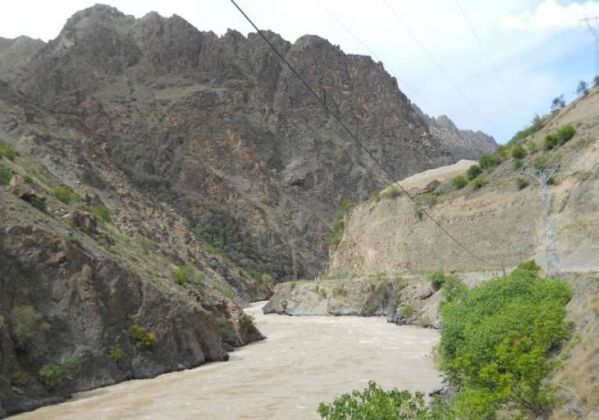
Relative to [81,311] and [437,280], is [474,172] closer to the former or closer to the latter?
[437,280]

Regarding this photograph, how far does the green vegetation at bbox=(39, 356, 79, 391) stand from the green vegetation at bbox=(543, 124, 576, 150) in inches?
1689

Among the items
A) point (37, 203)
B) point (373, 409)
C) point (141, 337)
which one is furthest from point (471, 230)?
point (373, 409)

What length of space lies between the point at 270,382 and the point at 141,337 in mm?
5969

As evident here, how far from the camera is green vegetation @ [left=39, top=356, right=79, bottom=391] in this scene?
20.8 m

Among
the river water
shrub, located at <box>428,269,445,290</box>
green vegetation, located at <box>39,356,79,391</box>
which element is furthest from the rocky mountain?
green vegetation, located at <box>39,356,79,391</box>

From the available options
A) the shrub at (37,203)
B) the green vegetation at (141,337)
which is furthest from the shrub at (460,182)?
the shrub at (37,203)

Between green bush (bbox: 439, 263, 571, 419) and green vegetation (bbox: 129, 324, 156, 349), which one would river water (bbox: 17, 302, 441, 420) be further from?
green bush (bbox: 439, 263, 571, 419)

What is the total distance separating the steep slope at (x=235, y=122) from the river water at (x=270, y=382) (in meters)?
87.3

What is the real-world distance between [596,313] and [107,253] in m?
22.0

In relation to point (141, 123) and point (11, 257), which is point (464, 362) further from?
point (141, 123)

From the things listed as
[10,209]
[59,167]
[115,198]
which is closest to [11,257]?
[10,209]

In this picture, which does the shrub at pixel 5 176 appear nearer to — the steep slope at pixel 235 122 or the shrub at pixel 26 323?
the shrub at pixel 26 323

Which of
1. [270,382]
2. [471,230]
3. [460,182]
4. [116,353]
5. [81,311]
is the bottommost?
[270,382]

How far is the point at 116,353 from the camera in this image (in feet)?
79.2
